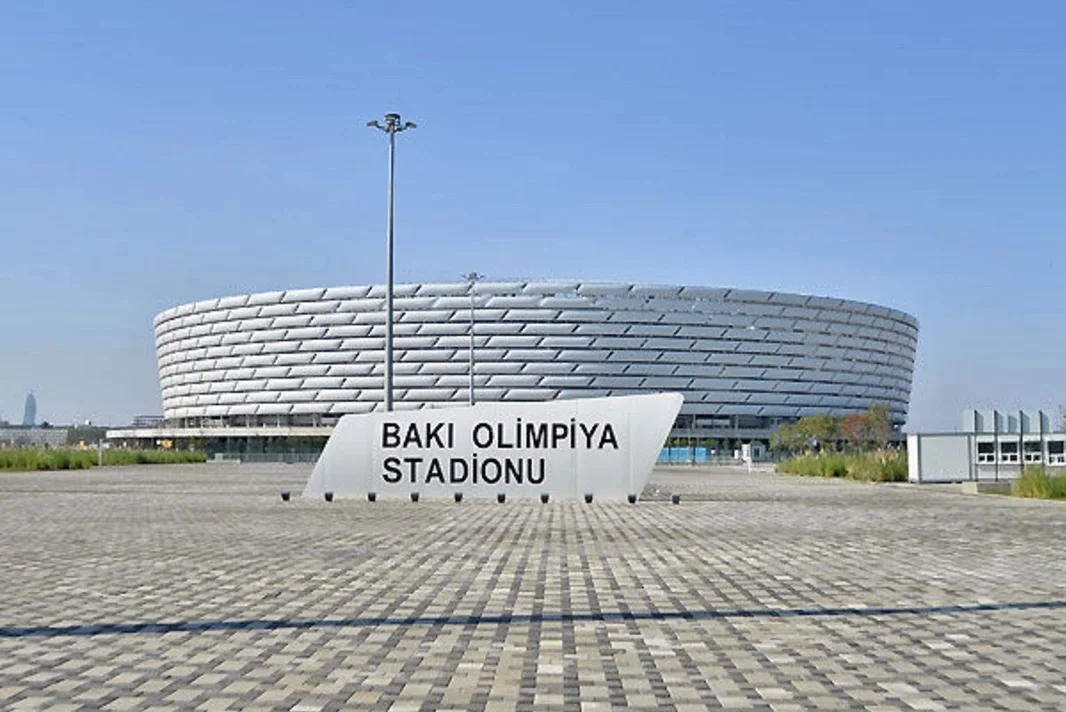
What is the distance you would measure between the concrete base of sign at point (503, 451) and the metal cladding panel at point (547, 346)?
79.3m

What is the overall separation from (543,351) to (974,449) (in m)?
74.0

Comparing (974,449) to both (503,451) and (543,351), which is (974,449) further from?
(543,351)

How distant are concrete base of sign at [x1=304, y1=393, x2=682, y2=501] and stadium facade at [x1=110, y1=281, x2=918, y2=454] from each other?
76625 mm

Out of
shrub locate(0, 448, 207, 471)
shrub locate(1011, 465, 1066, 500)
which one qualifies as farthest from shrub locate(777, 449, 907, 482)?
shrub locate(0, 448, 207, 471)

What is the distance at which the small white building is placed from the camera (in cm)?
2897

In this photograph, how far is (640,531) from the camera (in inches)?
579

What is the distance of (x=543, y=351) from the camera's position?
104 meters

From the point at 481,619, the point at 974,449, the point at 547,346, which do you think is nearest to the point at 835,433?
the point at 547,346

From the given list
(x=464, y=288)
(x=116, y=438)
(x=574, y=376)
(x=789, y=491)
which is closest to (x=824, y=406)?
(x=574, y=376)

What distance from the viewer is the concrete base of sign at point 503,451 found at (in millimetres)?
22156

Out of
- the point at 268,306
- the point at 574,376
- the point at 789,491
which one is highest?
the point at 268,306

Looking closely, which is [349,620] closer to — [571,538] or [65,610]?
[65,610]

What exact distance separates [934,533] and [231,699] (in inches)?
427

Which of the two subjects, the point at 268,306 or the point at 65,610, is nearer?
the point at 65,610
